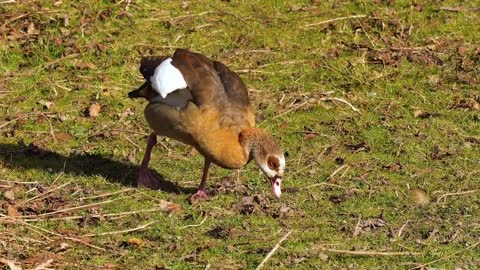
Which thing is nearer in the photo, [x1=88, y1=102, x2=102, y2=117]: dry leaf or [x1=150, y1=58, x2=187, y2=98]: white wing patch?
[x1=150, y1=58, x2=187, y2=98]: white wing patch

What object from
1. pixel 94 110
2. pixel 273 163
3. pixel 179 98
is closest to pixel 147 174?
pixel 179 98

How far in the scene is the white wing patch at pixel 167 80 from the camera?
334 inches

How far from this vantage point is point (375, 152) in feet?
32.2

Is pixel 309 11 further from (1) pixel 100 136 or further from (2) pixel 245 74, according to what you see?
(1) pixel 100 136

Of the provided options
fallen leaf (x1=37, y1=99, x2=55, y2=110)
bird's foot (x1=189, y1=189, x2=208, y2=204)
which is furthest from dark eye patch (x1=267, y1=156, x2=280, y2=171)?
fallen leaf (x1=37, y1=99, x2=55, y2=110)

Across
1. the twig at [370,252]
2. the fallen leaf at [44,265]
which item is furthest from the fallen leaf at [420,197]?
the fallen leaf at [44,265]

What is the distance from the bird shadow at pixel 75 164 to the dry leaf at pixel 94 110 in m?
0.83

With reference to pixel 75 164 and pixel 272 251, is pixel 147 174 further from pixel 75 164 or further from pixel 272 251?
pixel 272 251

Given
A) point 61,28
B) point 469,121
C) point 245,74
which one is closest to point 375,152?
point 469,121

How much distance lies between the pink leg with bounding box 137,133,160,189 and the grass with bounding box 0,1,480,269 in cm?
10

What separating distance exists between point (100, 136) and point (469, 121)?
3.70m

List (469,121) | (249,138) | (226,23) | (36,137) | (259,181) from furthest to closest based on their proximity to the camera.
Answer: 1. (226,23)
2. (469,121)
3. (36,137)
4. (259,181)
5. (249,138)

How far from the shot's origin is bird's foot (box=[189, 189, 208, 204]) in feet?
27.8

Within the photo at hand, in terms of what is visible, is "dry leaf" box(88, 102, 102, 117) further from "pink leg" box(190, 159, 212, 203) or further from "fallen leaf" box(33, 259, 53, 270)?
"fallen leaf" box(33, 259, 53, 270)
